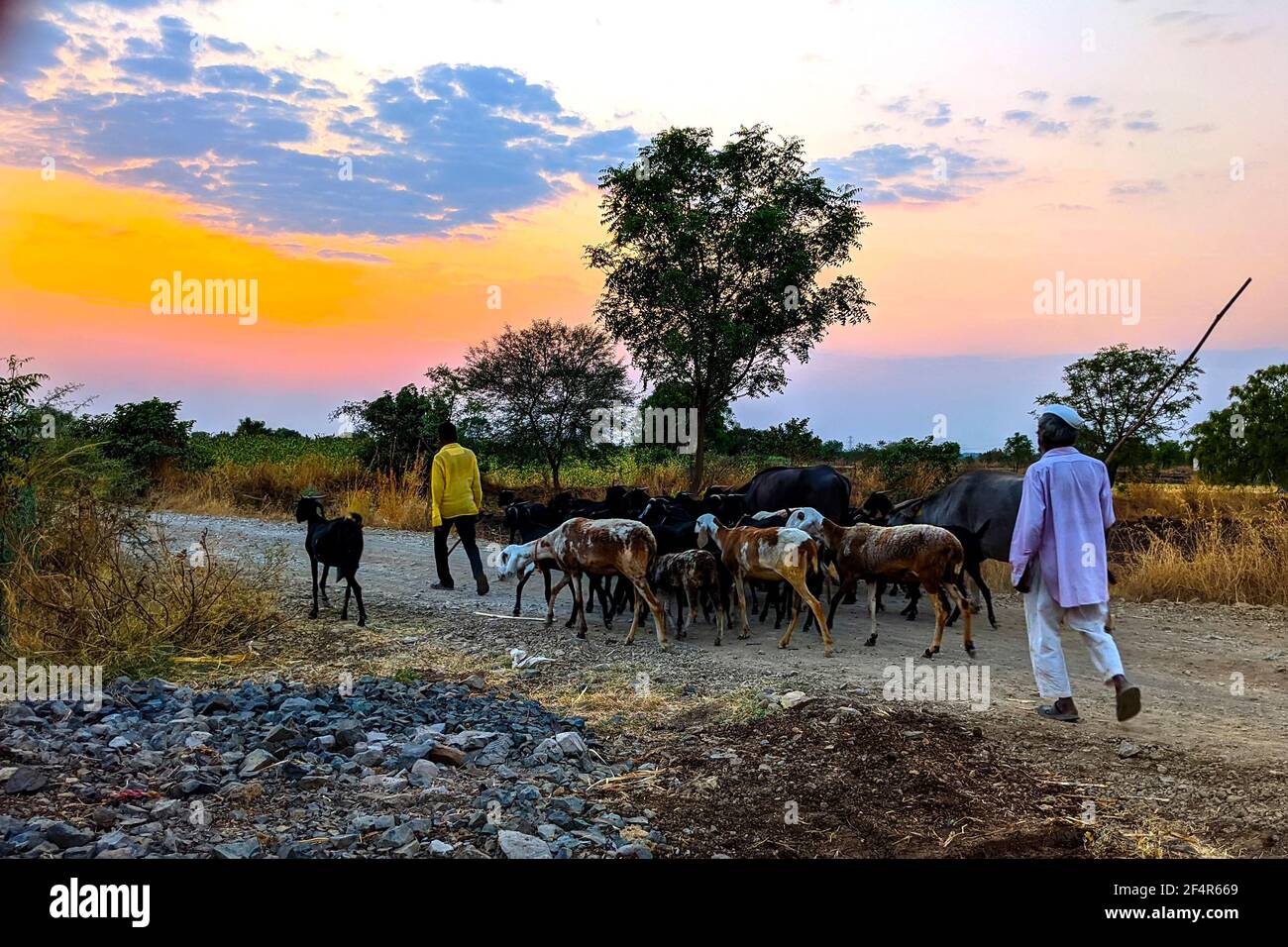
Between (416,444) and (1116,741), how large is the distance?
20.5 m

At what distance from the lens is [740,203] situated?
66.5 ft

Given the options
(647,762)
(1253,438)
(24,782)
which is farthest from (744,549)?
(1253,438)

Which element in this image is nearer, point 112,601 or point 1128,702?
point 1128,702

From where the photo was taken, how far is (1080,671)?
876 cm

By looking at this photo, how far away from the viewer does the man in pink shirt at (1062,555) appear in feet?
22.6

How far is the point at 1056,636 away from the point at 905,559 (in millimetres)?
A: 2303

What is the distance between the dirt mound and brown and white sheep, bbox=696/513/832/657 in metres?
2.28

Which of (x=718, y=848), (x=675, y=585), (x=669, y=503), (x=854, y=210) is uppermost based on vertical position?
(x=854, y=210)

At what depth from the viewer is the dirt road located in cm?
582

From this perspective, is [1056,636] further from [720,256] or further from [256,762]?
[720,256]

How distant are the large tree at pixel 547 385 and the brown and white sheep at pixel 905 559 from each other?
12.8 metres

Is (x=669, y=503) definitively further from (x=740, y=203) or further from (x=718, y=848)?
(x=740, y=203)
